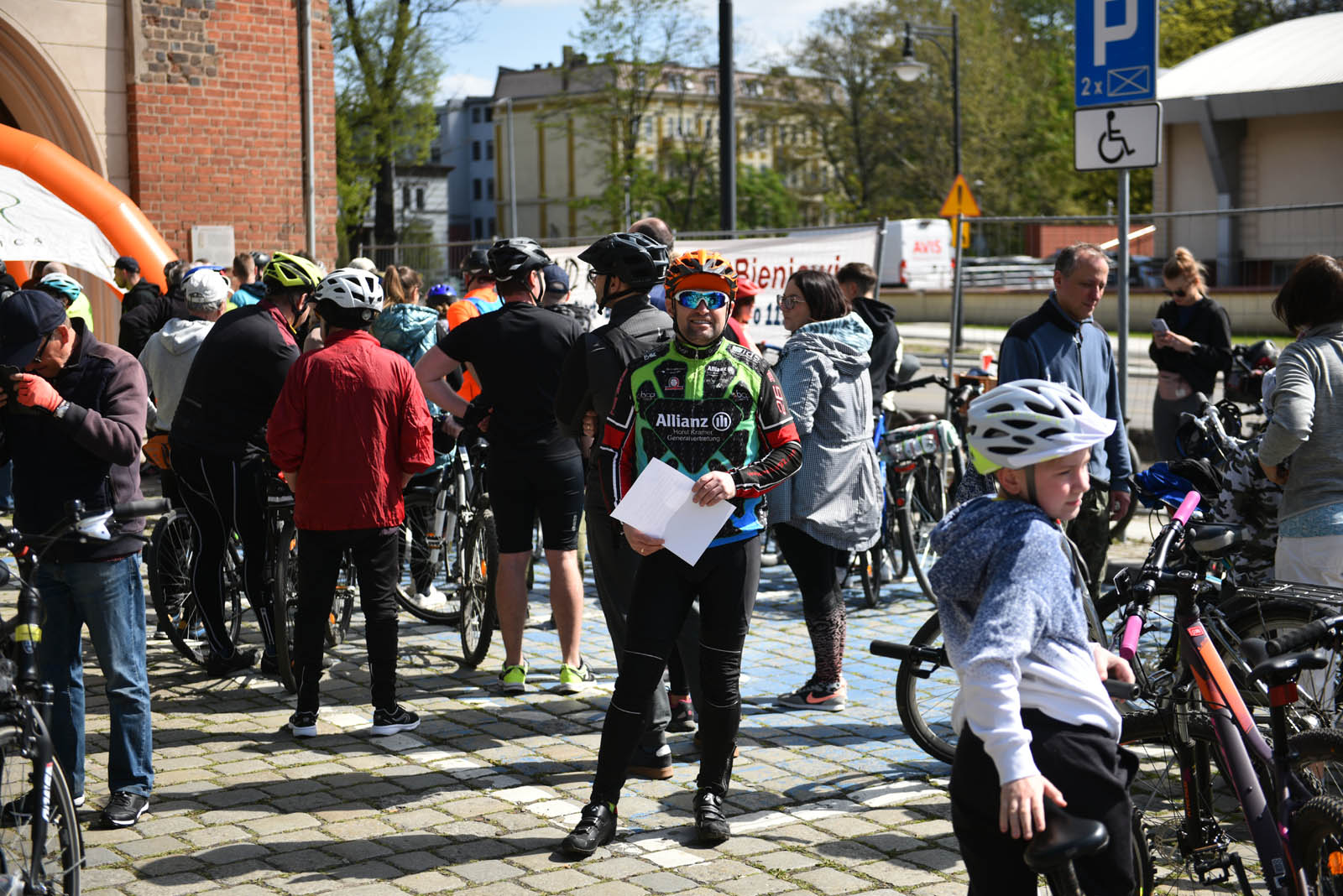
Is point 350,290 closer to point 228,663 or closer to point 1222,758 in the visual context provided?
point 228,663

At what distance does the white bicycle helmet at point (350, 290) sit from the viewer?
6.39m

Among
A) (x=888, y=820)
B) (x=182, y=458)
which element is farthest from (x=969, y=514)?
(x=182, y=458)

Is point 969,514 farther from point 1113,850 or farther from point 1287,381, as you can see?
point 1287,381

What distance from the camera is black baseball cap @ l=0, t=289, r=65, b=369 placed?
Result: 5.14 metres

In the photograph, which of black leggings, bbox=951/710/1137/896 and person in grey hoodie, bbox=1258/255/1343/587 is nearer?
black leggings, bbox=951/710/1137/896

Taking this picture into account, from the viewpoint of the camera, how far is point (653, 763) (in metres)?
5.90

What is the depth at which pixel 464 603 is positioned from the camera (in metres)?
7.85

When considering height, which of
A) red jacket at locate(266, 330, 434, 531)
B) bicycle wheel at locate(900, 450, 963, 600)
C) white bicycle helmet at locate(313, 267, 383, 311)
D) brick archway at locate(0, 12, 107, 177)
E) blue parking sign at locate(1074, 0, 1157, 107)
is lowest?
bicycle wheel at locate(900, 450, 963, 600)

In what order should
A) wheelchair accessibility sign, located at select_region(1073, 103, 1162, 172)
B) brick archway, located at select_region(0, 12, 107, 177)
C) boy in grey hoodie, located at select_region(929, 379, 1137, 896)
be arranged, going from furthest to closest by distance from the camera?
brick archway, located at select_region(0, 12, 107, 177) → wheelchair accessibility sign, located at select_region(1073, 103, 1162, 172) → boy in grey hoodie, located at select_region(929, 379, 1137, 896)

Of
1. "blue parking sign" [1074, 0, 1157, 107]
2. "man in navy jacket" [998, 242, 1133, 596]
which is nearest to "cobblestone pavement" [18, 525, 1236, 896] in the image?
"man in navy jacket" [998, 242, 1133, 596]

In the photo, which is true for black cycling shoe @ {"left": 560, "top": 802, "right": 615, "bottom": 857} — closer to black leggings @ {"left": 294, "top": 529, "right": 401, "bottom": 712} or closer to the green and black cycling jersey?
the green and black cycling jersey

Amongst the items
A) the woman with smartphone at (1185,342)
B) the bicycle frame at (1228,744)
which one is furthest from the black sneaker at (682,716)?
the woman with smartphone at (1185,342)

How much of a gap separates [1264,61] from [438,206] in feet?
260

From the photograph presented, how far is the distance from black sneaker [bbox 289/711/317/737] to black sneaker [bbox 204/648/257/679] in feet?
3.87
